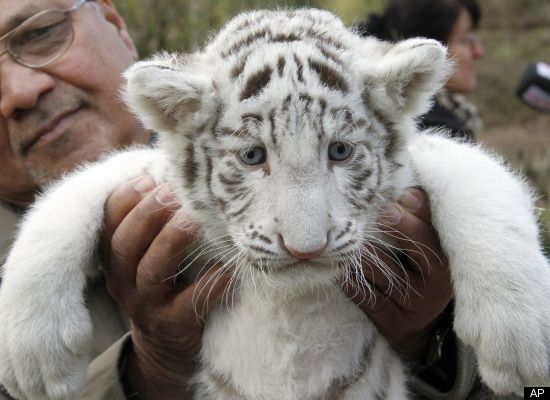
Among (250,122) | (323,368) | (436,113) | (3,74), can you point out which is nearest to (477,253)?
(323,368)

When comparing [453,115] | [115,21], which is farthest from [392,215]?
[453,115]

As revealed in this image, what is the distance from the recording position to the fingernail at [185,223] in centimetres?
216

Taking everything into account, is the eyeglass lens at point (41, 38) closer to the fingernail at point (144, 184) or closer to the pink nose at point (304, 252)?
the fingernail at point (144, 184)

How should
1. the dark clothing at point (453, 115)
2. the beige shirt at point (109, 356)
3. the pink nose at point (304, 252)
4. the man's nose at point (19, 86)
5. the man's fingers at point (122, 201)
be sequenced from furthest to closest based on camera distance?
the dark clothing at point (453, 115)
the man's nose at point (19, 86)
the beige shirt at point (109, 356)
the man's fingers at point (122, 201)
the pink nose at point (304, 252)

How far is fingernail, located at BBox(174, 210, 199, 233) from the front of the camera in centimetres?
216

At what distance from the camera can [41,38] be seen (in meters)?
2.95

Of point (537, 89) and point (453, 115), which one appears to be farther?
point (453, 115)

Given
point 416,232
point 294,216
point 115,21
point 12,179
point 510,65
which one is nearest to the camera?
point 294,216

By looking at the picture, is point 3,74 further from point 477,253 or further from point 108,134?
point 477,253

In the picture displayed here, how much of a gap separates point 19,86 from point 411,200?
5.32 ft

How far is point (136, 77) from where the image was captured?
198 centimetres

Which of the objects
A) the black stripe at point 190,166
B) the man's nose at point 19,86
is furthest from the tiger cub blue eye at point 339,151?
the man's nose at point 19,86

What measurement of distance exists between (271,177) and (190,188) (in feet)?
1.21

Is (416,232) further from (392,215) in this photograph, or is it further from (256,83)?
(256,83)
